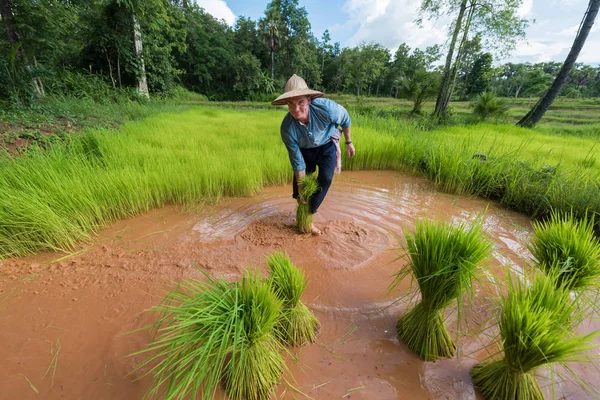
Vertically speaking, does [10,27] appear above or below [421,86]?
above

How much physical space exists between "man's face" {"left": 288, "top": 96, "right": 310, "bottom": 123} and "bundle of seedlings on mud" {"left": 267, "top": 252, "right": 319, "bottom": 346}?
3.88 ft

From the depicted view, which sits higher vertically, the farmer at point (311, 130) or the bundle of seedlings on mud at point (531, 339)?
the farmer at point (311, 130)

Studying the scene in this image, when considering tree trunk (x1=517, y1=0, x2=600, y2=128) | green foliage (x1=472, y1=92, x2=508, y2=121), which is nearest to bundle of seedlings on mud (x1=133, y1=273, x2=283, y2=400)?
tree trunk (x1=517, y1=0, x2=600, y2=128)

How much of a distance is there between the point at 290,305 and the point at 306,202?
1118 mm

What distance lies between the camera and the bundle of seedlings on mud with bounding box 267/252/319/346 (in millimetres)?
1280

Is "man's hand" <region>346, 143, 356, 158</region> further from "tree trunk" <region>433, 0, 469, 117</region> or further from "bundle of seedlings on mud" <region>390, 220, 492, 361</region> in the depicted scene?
"tree trunk" <region>433, 0, 469, 117</region>

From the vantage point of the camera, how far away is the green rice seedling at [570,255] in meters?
1.22

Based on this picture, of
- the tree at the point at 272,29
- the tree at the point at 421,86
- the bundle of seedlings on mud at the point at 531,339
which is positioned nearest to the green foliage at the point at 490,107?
the tree at the point at 421,86

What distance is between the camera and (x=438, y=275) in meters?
1.20

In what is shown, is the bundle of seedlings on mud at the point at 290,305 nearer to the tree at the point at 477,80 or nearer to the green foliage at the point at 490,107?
the green foliage at the point at 490,107

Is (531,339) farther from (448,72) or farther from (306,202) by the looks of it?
(448,72)

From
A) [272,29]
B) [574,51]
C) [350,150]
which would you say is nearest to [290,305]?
[350,150]

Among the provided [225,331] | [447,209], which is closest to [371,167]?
[447,209]

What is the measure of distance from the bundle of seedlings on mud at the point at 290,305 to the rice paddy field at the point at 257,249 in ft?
0.29
